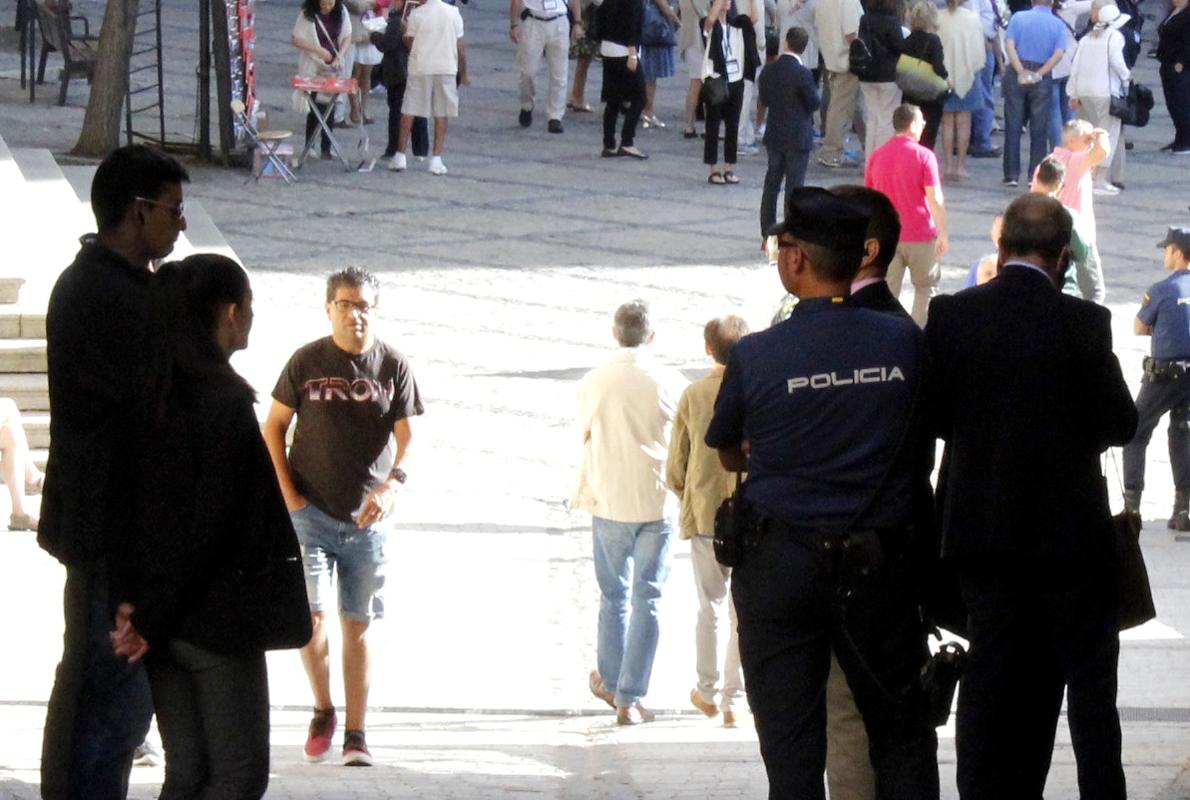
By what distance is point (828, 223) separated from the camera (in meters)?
4.33

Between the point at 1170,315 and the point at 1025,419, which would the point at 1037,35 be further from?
the point at 1025,419

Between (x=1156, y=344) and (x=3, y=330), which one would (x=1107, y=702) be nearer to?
(x=1156, y=344)

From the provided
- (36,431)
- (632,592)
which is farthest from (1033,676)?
(36,431)

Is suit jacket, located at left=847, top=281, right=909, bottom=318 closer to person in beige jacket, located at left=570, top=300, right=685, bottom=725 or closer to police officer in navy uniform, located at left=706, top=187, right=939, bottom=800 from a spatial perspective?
police officer in navy uniform, located at left=706, top=187, right=939, bottom=800

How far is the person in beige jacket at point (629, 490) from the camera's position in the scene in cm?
734

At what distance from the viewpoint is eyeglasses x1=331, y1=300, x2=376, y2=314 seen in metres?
6.43

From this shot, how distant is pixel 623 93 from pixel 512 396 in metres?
7.45

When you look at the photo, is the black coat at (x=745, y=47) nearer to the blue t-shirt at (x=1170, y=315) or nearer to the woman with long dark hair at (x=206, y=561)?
the blue t-shirt at (x=1170, y=315)

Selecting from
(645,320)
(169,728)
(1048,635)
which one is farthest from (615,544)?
(169,728)

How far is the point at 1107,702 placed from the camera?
4688mm

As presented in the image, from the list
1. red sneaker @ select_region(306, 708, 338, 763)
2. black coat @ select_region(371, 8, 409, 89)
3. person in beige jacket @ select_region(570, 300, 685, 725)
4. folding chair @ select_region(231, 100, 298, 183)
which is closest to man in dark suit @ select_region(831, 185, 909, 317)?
person in beige jacket @ select_region(570, 300, 685, 725)

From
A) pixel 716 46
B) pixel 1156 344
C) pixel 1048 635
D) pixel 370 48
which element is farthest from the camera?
pixel 370 48

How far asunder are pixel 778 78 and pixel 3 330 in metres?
7.03

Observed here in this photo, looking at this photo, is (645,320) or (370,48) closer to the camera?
(645,320)
